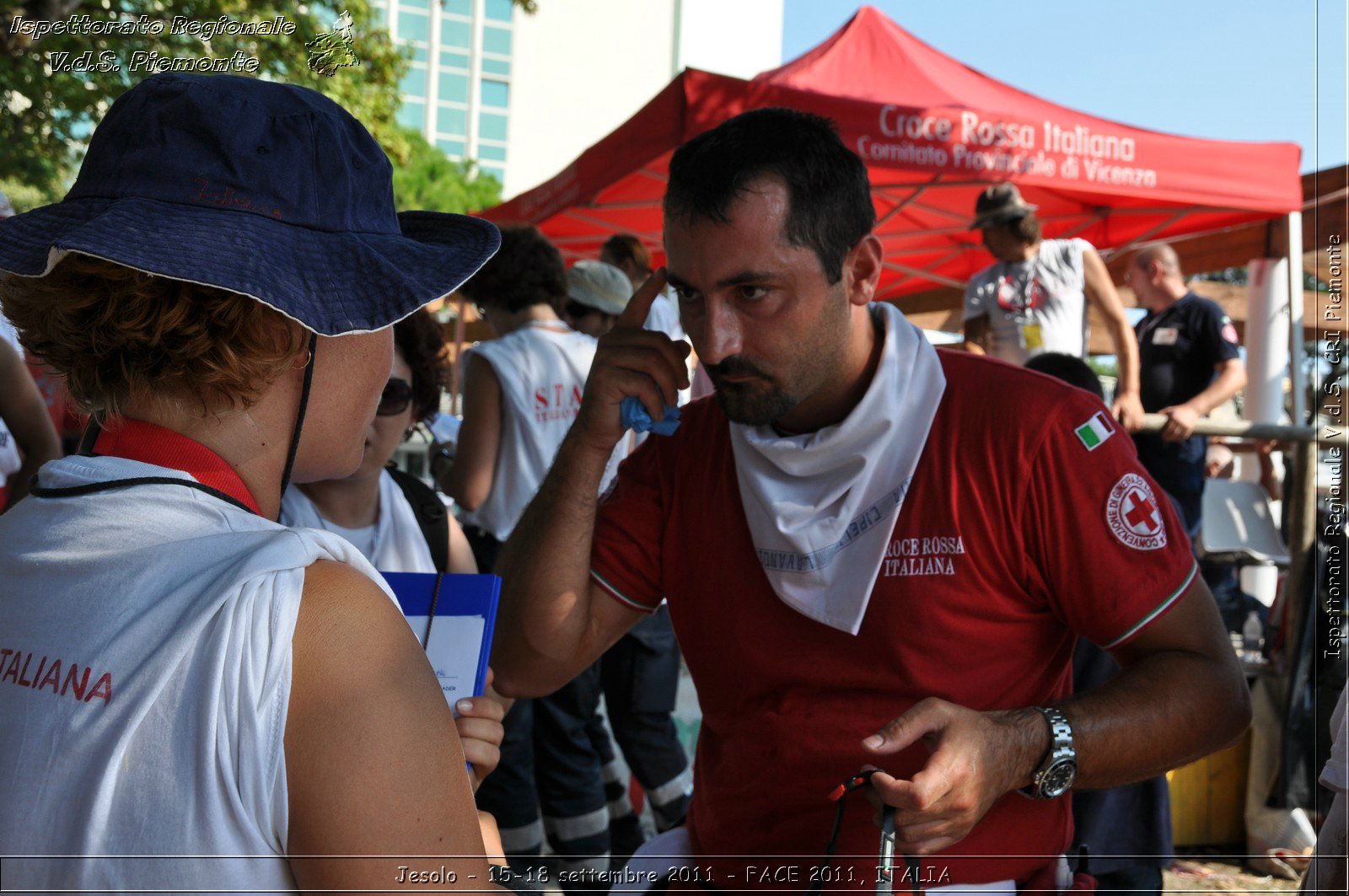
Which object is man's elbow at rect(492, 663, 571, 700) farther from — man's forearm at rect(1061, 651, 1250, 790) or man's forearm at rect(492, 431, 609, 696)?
man's forearm at rect(1061, 651, 1250, 790)

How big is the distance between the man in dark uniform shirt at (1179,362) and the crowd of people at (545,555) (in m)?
1.71

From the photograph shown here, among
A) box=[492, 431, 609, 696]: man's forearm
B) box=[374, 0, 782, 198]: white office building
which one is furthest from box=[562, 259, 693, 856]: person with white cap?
box=[374, 0, 782, 198]: white office building

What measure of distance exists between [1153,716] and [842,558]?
537 mm

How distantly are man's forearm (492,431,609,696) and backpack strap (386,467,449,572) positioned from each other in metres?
0.76

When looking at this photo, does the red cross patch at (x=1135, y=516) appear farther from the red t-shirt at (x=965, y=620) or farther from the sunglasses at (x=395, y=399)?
the sunglasses at (x=395, y=399)

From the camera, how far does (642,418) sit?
6.56 feet

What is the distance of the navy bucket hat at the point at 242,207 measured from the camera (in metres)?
1.00

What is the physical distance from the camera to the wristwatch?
160 centimetres

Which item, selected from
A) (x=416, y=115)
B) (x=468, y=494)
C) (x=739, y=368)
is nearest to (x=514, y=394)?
(x=468, y=494)

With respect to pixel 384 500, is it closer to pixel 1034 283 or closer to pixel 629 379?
pixel 629 379

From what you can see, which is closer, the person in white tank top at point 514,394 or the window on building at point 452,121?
the person in white tank top at point 514,394

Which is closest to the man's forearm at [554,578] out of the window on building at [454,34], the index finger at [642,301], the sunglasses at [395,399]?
the index finger at [642,301]

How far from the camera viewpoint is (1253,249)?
7.90 m

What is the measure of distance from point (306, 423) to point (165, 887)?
46 centimetres
